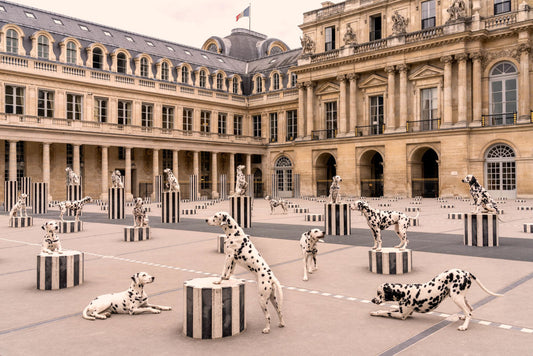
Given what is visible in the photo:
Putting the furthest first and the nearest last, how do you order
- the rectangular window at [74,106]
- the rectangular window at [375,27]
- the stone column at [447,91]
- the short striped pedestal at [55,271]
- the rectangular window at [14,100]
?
1. the rectangular window at [375,27]
2. the rectangular window at [74,106]
3. the stone column at [447,91]
4. the rectangular window at [14,100]
5. the short striped pedestal at [55,271]

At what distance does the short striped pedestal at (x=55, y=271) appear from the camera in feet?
26.4

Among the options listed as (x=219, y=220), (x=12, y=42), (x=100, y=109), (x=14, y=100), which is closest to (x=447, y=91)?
(x=100, y=109)

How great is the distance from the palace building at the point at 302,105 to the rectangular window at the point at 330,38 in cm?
14

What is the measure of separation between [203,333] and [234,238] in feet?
4.02

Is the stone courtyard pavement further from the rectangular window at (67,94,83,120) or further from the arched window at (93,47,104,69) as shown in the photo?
the arched window at (93,47,104,69)

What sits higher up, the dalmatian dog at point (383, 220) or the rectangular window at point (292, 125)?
the rectangular window at point (292, 125)

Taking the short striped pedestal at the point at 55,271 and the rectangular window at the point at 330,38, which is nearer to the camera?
the short striped pedestal at the point at 55,271

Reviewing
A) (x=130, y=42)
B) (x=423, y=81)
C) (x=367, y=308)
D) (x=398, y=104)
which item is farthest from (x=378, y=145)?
(x=367, y=308)

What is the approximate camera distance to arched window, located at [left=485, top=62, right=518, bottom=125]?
3900 centimetres

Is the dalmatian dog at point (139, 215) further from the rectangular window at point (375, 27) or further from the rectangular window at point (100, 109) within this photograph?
the rectangular window at point (375, 27)

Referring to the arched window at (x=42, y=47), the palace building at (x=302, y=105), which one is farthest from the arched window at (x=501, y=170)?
the arched window at (x=42, y=47)

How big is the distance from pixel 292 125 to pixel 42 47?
27167 millimetres

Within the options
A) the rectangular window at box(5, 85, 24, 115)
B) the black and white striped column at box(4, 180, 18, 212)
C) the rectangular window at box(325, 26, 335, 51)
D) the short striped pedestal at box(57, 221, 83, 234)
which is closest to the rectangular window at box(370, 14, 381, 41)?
the rectangular window at box(325, 26, 335, 51)

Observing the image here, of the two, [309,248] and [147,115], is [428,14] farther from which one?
[309,248]
